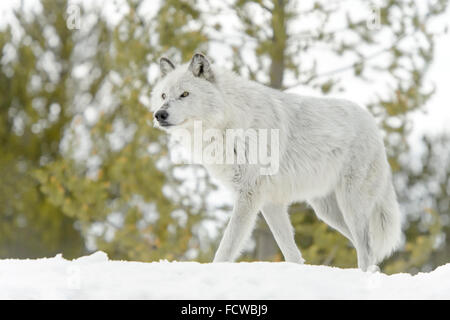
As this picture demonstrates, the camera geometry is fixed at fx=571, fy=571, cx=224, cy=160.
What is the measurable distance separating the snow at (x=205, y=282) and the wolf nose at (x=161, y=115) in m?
1.03

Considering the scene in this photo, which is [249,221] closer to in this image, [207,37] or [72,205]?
[207,37]

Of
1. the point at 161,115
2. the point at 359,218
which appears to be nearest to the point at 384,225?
the point at 359,218

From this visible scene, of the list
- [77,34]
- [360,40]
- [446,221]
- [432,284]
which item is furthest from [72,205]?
[446,221]

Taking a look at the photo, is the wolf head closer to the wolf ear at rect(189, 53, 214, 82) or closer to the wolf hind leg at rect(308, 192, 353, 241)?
the wolf ear at rect(189, 53, 214, 82)

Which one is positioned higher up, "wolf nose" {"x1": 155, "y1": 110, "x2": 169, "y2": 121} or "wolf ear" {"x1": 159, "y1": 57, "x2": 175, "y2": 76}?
"wolf ear" {"x1": 159, "y1": 57, "x2": 175, "y2": 76}

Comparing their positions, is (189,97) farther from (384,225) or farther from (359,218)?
(384,225)

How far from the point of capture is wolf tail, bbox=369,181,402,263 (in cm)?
520

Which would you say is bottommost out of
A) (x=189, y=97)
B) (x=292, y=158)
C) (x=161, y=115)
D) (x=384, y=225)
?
(x=384, y=225)

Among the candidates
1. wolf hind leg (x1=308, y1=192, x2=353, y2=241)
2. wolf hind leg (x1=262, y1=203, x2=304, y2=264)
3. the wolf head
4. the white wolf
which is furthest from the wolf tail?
the wolf head

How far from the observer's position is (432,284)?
3221 mm

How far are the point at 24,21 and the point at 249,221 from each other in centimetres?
1385

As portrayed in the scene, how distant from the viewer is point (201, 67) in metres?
4.39

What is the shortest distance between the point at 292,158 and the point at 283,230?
596 mm

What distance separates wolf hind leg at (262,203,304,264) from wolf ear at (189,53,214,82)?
3.89 feet
